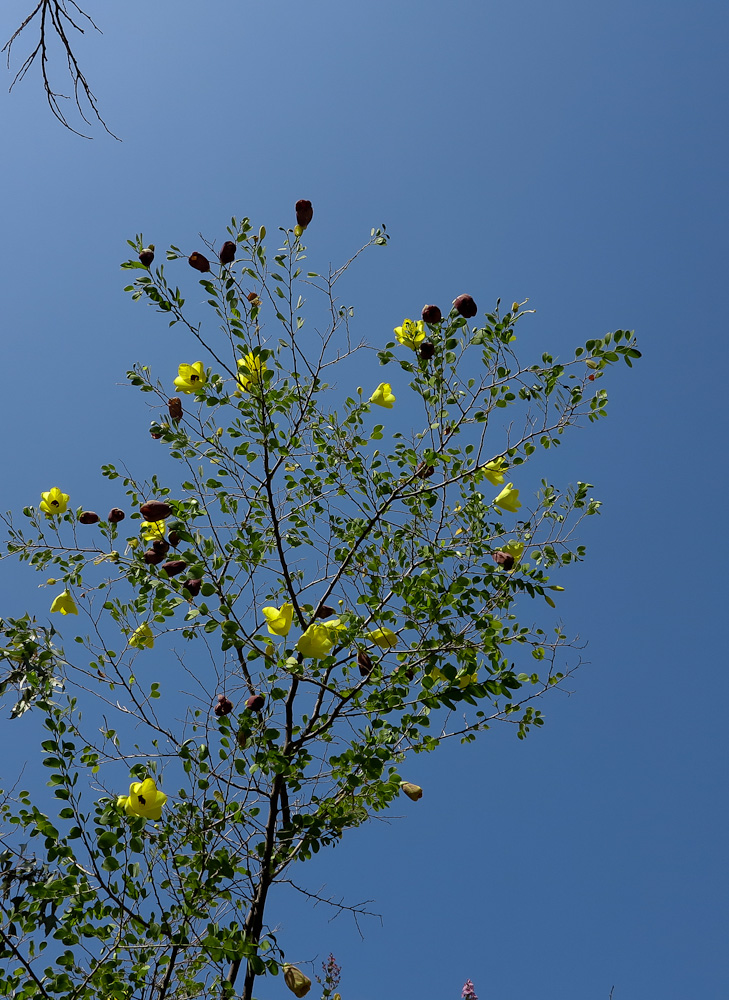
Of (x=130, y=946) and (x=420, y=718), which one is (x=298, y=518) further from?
(x=130, y=946)

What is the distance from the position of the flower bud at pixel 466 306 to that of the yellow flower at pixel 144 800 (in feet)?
6.43

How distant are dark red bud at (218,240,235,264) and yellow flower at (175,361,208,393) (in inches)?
15.2

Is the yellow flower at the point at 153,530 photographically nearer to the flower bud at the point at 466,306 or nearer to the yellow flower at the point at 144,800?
the yellow flower at the point at 144,800

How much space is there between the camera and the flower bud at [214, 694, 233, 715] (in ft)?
7.97

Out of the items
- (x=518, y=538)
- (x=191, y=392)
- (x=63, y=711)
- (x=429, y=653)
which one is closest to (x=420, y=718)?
(x=429, y=653)

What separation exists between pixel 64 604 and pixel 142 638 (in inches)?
19.8

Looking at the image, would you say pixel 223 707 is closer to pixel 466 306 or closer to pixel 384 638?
pixel 384 638

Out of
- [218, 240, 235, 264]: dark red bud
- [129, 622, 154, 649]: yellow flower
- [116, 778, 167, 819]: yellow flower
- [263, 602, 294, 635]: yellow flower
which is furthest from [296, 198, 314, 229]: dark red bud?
[116, 778, 167, 819]: yellow flower

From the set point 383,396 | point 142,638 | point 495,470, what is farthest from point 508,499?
point 142,638

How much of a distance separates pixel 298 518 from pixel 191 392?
26.3 inches

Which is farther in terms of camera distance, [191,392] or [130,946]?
[191,392]

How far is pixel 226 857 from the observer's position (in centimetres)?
244

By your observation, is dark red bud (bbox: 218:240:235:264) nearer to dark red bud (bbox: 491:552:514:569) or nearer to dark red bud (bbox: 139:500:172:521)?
dark red bud (bbox: 139:500:172:521)

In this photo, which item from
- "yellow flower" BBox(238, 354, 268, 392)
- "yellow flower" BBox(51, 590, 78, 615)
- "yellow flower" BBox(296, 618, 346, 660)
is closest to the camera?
"yellow flower" BBox(296, 618, 346, 660)
